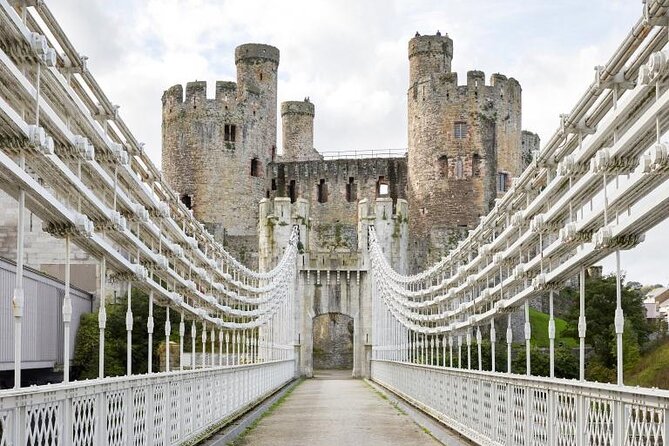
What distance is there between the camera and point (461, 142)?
46031 millimetres

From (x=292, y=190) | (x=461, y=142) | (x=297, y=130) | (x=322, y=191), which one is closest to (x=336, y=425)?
(x=461, y=142)

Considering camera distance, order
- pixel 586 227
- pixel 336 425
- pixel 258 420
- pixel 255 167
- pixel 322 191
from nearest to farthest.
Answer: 1. pixel 586 227
2. pixel 336 425
3. pixel 258 420
4. pixel 255 167
5. pixel 322 191

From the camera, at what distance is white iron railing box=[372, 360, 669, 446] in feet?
18.9

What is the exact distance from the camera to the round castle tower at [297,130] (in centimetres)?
5988

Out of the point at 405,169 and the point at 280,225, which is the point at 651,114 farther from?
the point at 405,169

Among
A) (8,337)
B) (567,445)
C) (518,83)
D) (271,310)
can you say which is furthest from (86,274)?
(567,445)

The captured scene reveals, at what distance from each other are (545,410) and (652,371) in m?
16.0

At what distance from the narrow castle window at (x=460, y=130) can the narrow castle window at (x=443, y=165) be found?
990 millimetres

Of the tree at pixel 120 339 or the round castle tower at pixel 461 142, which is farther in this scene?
the round castle tower at pixel 461 142

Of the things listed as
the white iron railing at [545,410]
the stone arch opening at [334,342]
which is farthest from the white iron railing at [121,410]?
the stone arch opening at [334,342]

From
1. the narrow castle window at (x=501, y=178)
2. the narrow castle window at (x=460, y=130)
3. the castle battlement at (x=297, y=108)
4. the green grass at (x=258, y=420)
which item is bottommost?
the green grass at (x=258, y=420)

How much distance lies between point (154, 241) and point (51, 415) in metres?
4.95

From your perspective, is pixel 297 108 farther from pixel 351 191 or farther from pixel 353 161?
pixel 351 191

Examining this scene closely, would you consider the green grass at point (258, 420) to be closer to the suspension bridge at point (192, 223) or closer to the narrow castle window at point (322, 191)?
the suspension bridge at point (192, 223)
